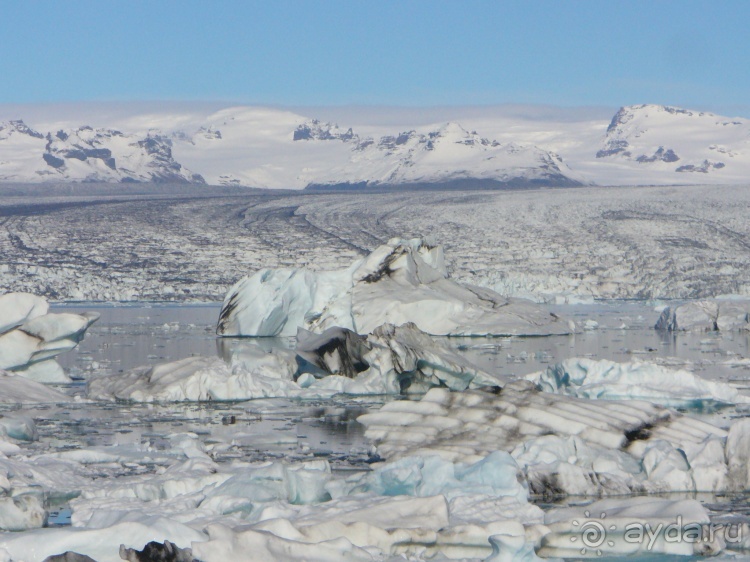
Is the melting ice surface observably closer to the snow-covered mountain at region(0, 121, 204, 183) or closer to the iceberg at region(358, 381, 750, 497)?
the iceberg at region(358, 381, 750, 497)

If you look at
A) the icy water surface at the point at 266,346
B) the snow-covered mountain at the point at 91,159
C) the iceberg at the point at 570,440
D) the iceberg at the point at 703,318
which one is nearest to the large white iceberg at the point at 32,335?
the icy water surface at the point at 266,346

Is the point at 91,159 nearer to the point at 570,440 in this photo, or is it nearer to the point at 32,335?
the point at 32,335

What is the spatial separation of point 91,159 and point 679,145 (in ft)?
333

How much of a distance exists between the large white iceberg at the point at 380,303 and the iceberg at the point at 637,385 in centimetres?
598

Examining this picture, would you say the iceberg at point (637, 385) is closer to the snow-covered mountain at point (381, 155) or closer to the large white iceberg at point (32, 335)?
the large white iceberg at point (32, 335)

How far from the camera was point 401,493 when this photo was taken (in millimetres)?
4965

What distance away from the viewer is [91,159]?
11706cm

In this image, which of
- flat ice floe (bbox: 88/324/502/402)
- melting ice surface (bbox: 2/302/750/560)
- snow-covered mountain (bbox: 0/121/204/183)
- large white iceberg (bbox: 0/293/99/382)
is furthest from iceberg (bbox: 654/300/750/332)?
snow-covered mountain (bbox: 0/121/204/183)

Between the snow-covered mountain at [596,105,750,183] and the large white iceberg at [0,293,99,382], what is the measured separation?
4992 inches

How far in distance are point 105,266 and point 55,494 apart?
Result: 25.3 m

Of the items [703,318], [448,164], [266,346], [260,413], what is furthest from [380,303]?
[448,164]

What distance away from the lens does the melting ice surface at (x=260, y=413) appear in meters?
5.83

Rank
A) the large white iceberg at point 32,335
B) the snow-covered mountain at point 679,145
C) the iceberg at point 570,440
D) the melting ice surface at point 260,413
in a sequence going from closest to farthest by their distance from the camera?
the iceberg at point 570,440 → the melting ice surface at point 260,413 → the large white iceberg at point 32,335 → the snow-covered mountain at point 679,145

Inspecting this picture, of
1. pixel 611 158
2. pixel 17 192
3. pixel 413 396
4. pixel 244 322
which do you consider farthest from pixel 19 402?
pixel 611 158
